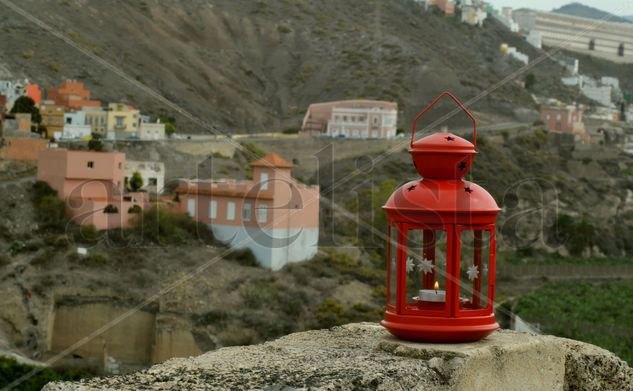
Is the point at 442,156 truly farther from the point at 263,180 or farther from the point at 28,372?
the point at 263,180

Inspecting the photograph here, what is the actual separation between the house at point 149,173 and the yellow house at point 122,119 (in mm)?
5163

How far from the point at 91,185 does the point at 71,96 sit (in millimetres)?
13796

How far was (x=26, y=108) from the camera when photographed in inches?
1981

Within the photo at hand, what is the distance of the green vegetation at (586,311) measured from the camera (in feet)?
120

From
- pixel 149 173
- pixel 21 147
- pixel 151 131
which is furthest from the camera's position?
pixel 151 131

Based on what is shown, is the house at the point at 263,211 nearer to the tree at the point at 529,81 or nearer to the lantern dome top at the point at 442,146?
the lantern dome top at the point at 442,146

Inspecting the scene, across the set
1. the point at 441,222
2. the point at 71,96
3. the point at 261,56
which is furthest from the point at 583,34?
the point at 441,222

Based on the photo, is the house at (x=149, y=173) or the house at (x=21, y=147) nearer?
the house at (x=21, y=147)

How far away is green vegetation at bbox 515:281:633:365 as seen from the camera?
36469 millimetres

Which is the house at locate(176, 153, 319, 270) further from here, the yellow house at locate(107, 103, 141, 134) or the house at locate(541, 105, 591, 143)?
the house at locate(541, 105, 591, 143)

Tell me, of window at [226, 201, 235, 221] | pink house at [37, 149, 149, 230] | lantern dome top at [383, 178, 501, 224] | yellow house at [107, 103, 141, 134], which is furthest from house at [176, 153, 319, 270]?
lantern dome top at [383, 178, 501, 224]

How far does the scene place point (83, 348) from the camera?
34938 mm

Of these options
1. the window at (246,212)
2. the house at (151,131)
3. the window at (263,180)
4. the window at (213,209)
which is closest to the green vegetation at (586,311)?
the window at (263,180)

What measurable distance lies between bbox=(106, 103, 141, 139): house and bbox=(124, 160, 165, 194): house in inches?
196
